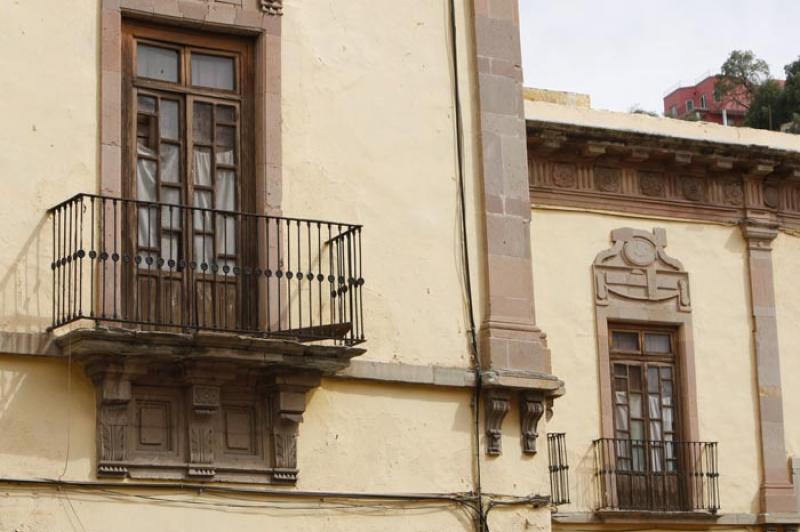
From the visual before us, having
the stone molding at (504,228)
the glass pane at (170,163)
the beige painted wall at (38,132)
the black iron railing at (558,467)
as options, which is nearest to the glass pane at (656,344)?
the black iron railing at (558,467)

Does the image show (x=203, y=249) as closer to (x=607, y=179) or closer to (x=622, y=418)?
(x=622, y=418)

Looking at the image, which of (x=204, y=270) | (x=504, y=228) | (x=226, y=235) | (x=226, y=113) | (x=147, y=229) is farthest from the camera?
(x=504, y=228)

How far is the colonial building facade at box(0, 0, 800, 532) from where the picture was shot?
12289 millimetres

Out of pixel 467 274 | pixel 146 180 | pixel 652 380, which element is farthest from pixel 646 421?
pixel 146 180

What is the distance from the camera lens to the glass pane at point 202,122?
13367mm

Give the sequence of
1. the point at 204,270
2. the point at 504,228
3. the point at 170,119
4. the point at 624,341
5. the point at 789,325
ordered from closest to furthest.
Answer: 1. the point at 204,270
2. the point at 170,119
3. the point at 504,228
4. the point at 624,341
5. the point at 789,325

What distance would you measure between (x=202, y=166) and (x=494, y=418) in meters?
2.83

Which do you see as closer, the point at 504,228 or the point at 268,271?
the point at 268,271

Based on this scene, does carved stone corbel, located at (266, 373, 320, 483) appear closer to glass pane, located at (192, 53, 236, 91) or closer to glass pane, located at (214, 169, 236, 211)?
glass pane, located at (214, 169, 236, 211)

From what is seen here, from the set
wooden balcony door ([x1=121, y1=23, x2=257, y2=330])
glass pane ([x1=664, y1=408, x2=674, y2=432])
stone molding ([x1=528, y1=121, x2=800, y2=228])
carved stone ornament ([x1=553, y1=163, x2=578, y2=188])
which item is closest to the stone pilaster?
wooden balcony door ([x1=121, y1=23, x2=257, y2=330])

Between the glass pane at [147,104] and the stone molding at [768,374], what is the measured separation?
935cm

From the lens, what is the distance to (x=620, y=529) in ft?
63.0

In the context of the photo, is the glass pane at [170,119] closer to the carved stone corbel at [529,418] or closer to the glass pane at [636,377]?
the carved stone corbel at [529,418]

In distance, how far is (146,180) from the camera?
13117 millimetres
